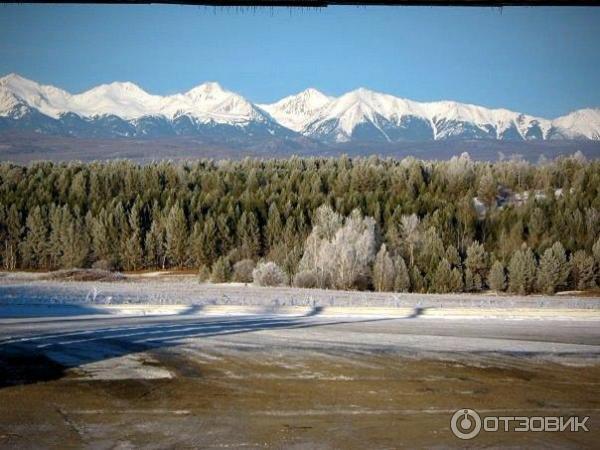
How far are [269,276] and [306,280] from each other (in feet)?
6.77

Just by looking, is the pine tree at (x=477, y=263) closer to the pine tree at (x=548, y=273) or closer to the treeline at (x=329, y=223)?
the treeline at (x=329, y=223)

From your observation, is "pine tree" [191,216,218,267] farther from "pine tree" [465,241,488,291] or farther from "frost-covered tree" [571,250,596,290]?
"frost-covered tree" [571,250,596,290]

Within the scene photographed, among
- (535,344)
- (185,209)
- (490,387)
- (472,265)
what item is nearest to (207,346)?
(490,387)

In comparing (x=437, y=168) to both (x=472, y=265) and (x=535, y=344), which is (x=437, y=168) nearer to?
(x=472, y=265)

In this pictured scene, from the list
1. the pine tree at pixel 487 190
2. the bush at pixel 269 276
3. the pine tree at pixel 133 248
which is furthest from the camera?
the pine tree at pixel 487 190

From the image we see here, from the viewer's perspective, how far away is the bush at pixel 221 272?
45216 millimetres

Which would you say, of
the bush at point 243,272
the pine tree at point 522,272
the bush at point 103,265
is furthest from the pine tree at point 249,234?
the pine tree at point 522,272

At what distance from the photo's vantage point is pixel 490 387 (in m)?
9.12

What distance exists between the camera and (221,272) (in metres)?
46.2

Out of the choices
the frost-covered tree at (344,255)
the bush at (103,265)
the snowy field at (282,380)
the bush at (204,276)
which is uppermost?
the snowy field at (282,380)

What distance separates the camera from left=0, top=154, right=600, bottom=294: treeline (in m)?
43.2

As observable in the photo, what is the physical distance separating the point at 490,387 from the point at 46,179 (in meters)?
70.5

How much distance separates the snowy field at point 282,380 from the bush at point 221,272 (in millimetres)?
29491

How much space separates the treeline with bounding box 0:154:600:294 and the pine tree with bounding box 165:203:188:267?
116 millimetres
